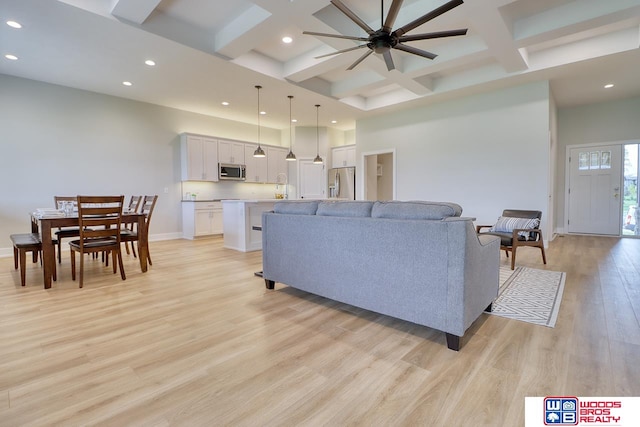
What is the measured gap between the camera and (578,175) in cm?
686

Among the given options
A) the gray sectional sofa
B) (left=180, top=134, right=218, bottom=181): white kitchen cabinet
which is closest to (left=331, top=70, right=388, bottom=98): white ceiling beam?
(left=180, top=134, right=218, bottom=181): white kitchen cabinet

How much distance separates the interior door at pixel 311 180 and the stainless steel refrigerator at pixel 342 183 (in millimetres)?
254

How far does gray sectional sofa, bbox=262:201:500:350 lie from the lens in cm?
178

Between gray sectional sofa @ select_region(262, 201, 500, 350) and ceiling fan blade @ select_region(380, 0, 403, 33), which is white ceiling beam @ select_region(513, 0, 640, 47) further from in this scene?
gray sectional sofa @ select_region(262, 201, 500, 350)

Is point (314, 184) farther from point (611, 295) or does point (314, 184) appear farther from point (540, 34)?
point (611, 295)

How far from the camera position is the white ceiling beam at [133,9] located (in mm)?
3061

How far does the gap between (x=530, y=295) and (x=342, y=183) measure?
583cm

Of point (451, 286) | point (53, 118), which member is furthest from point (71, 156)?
point (451, 286)

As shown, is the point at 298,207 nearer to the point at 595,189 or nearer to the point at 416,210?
the point at 416,210

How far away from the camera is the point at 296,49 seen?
448 cm

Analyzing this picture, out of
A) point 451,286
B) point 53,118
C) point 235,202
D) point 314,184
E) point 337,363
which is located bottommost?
point 337,363

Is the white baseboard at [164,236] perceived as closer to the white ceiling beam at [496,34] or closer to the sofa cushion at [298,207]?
the sofa cushion at [298,207]

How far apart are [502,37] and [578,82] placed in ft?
8.69

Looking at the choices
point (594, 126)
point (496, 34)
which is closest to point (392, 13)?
point (496, 34)
